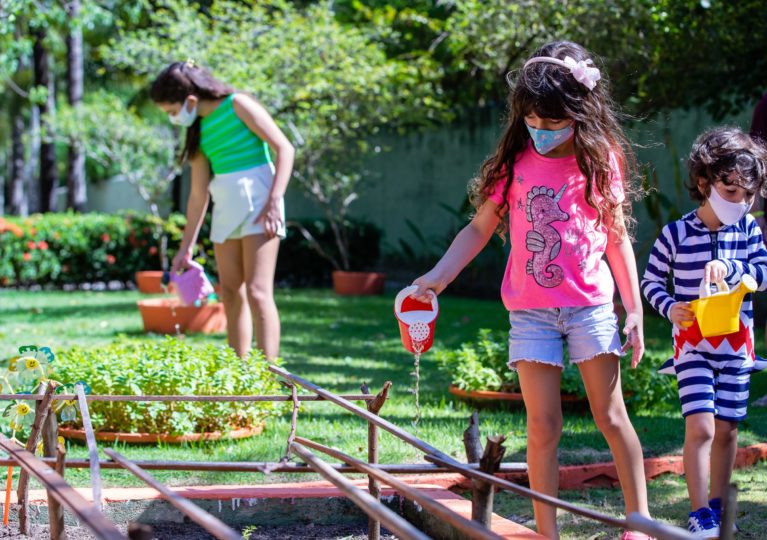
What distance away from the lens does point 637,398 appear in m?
5.18

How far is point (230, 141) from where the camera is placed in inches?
208

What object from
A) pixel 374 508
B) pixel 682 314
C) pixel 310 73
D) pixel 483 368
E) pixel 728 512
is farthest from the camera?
pixel 310 73

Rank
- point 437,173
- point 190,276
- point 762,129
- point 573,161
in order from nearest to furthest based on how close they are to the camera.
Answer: point 573,161, point 762,129, point 190,276, point 437,173

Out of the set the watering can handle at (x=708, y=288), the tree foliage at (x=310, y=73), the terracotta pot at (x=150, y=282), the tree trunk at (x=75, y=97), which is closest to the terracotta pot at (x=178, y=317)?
the tree foliage at (x=310, y=73)

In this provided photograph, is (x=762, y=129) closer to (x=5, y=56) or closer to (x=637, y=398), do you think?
(x=637, y=398)

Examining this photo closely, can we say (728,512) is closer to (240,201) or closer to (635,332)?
(635,332)

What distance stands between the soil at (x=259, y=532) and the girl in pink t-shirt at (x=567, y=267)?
0.73 metres

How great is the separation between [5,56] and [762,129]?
27.2ft

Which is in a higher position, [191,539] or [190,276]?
[190,276]

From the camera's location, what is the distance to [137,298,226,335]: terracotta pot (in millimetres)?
7965

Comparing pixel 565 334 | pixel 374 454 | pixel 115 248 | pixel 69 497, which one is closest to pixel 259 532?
pixel 374 454

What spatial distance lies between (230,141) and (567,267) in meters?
2.80

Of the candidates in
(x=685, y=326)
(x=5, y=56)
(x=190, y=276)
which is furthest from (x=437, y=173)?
(x=685, y=326)

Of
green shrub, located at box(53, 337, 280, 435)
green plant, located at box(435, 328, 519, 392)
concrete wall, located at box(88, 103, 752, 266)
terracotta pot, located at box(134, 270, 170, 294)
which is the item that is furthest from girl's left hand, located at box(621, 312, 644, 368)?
terracotta pot, located at box(134, 270, 170, 294)
